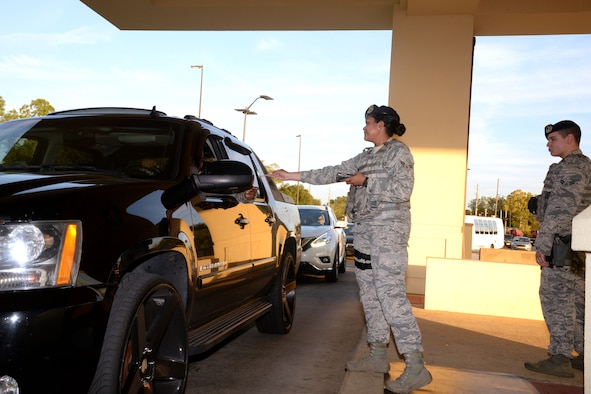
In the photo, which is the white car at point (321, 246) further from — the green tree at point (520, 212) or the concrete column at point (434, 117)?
the green tree at point (520, 212)

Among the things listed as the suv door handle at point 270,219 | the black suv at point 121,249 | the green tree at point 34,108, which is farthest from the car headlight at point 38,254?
the green tree at point 34,108

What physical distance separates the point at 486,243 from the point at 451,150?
26.0 meters

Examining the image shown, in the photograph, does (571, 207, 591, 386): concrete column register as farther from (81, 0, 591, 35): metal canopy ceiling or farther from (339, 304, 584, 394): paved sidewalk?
(81, 0, 591, 35): metal canopy ceiling

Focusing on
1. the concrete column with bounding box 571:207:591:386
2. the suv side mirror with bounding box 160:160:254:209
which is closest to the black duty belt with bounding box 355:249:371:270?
the suv side mirror with bounding box 160:160:254:209

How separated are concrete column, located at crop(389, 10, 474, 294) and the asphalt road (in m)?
2.39

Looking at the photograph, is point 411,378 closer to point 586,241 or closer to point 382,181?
point 382,181

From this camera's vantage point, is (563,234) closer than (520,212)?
Yes

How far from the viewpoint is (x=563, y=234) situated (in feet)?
17.6

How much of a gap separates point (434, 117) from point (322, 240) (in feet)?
12.0

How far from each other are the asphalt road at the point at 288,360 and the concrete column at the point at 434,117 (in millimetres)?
2393

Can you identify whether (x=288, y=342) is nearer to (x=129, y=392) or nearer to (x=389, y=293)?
(x=389, y=293)

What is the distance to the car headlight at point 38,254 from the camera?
2.62m

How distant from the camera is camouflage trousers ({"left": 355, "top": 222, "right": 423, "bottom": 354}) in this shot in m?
4.62

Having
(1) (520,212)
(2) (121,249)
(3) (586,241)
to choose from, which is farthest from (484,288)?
(1) (520,212)
